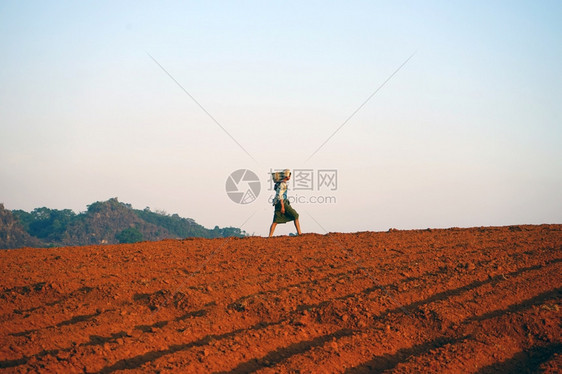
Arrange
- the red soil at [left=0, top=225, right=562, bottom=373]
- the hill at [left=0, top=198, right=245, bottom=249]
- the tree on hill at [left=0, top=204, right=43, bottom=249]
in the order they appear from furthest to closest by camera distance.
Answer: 1. the hill at [left=0, top=198, right=245, bottom=249]
2. the tree on hill at [left=0, top=204, right=43, bottom=249]
3. the red soil at [left=0, top=225, right=562, bottom=373]

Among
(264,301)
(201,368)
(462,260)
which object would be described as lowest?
(201,368)

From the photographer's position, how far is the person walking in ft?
41.4

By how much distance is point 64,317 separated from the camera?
22.2 feet

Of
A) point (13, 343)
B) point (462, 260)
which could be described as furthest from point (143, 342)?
point (462, 260)

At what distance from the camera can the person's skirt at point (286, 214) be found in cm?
1264

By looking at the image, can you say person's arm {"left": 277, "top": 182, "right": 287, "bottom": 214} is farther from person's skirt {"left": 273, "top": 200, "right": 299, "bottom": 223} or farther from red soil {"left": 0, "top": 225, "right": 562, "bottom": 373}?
red soil {"left": 0, "top": 225, "right": 562, "bottom": 373}

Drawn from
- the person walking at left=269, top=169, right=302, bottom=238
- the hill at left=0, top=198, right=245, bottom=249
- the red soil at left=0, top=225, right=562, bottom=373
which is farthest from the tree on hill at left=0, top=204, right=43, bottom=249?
the red soil at left=0, top=225, right=562, bottom=373

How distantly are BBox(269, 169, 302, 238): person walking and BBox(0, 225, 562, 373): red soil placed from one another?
2.36 metres

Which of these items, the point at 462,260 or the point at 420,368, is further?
the point at 462,260

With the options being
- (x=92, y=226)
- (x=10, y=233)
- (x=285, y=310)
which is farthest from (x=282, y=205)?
(x=92, y=226)

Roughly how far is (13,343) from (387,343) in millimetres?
3852

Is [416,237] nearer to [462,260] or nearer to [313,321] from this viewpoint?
→ [462,260]

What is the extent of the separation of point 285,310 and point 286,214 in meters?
5.76

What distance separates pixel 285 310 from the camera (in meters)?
7.00
